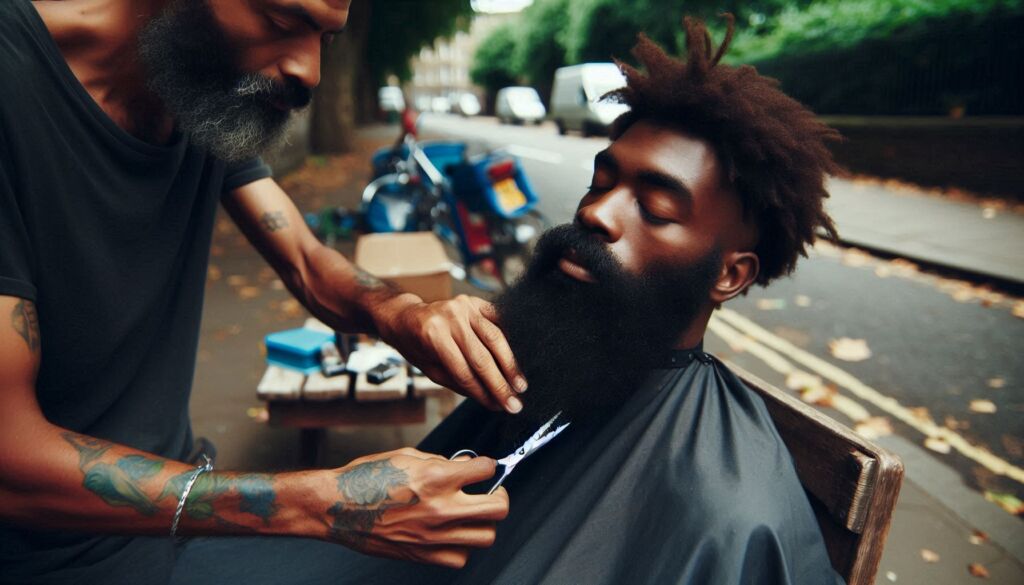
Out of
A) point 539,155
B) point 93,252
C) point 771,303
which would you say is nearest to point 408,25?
point 539,155

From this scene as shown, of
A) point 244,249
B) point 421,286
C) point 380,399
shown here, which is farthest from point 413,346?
point 244,249

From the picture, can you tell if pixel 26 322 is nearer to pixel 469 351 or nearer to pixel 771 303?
pixel 469 351

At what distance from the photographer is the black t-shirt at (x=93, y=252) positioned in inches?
58.5

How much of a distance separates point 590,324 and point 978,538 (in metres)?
2.70

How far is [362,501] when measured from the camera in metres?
1.31

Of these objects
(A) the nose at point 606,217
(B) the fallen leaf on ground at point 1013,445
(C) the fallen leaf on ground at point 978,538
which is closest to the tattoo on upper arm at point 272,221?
(A) the nose at point 606,217

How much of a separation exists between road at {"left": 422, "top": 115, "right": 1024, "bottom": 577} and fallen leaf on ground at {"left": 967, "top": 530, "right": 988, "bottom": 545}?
0.28 m

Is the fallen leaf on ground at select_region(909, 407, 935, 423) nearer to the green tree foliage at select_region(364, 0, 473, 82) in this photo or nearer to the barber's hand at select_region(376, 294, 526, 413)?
the barber's hand at select_region(376, 294, 526, 413)

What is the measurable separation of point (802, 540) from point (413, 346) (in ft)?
3.23

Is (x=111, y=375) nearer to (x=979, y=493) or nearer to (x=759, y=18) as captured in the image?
(x=979, y=493)

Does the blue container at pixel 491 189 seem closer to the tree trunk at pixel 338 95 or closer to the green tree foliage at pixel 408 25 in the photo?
the tree trunk at pixel 338 95

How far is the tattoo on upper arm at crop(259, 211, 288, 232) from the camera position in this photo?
7.60 feet

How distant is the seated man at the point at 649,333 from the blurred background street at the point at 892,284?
1.03m

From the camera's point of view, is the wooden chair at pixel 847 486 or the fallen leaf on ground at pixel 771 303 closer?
the wooden chair at pixel 847 486
